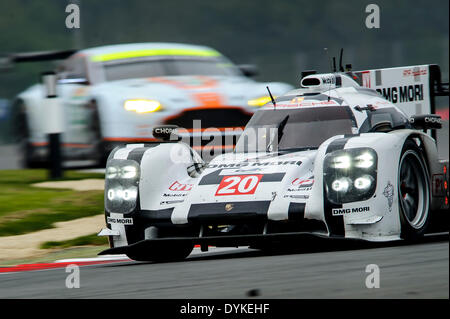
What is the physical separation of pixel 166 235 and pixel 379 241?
5.07 feet

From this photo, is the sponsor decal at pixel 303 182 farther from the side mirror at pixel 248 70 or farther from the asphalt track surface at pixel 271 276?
the side mirror at pixel 248 70

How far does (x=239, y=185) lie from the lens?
700 centimetres

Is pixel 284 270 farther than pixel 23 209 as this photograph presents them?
No

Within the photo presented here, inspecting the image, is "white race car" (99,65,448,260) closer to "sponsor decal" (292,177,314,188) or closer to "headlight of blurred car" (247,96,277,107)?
"sponsor decal" (292,177,314,188)

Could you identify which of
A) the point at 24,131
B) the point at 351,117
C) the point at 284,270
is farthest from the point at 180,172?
the point at 24,131

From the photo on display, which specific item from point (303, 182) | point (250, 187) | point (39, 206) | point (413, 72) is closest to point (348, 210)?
point (303, 182)

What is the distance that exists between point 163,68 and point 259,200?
303 inches

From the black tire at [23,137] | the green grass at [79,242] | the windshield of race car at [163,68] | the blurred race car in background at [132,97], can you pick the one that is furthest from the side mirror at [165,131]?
the black tire at [23,137]

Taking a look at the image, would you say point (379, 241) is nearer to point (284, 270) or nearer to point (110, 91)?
point (284, 270)

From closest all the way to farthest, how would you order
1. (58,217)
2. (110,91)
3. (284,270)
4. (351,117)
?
(284,270), (351,117), (58,217), (110,91)

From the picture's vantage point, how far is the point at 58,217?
1026cm

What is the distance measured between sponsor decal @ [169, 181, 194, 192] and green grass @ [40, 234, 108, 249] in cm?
217

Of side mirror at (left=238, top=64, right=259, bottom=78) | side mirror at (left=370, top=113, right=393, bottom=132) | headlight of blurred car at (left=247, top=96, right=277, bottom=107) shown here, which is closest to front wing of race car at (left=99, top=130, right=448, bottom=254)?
side mirror at (left=370, top=113, right=393, bottom=132)

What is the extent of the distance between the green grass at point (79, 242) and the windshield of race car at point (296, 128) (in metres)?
2.11
